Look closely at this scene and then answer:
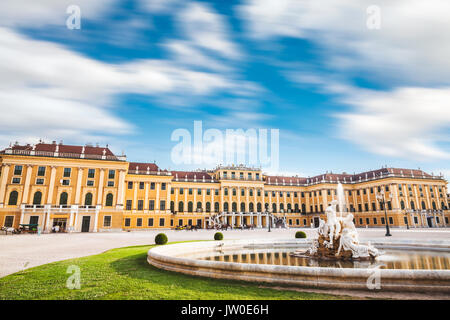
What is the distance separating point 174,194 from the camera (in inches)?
2212

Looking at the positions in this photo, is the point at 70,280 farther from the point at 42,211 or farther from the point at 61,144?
the point at 61,144

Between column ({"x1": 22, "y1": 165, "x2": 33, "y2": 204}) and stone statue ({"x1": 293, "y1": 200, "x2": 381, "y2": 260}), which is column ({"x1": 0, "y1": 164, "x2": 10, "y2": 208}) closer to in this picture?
column ({"x1": 22, "y1": 165, "x2": 33, "y2": 204})

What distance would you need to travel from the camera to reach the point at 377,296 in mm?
5312

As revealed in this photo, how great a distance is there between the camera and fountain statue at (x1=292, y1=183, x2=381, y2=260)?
32.0 feet

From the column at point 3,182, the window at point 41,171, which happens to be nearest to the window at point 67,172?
the window at point 41,171

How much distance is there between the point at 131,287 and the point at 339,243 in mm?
7641

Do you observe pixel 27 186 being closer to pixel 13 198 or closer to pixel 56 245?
pixel 13 198

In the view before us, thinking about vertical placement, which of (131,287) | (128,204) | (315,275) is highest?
(128,204)

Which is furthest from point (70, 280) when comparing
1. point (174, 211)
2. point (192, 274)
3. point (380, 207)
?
point (380, 207)

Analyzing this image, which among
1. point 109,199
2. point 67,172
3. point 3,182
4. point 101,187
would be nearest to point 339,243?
point 109,199

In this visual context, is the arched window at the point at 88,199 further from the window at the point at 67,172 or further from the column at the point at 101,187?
the window at the point at 67,172

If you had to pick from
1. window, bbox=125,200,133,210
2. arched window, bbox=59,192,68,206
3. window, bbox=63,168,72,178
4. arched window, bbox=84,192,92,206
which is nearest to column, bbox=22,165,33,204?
arched window, bbox=59,192,68,206

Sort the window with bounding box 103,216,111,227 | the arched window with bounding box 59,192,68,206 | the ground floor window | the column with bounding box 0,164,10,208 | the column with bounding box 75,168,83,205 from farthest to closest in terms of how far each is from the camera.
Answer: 1. the window with bounding box 103,216,111,227
2. the column with bounding box 75,168,83,205
3. the arched window with bounding box 59,192,68,206
4. the column with bounding box 0,164,10,208
5. the ground floor window

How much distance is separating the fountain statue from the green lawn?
511 cm
